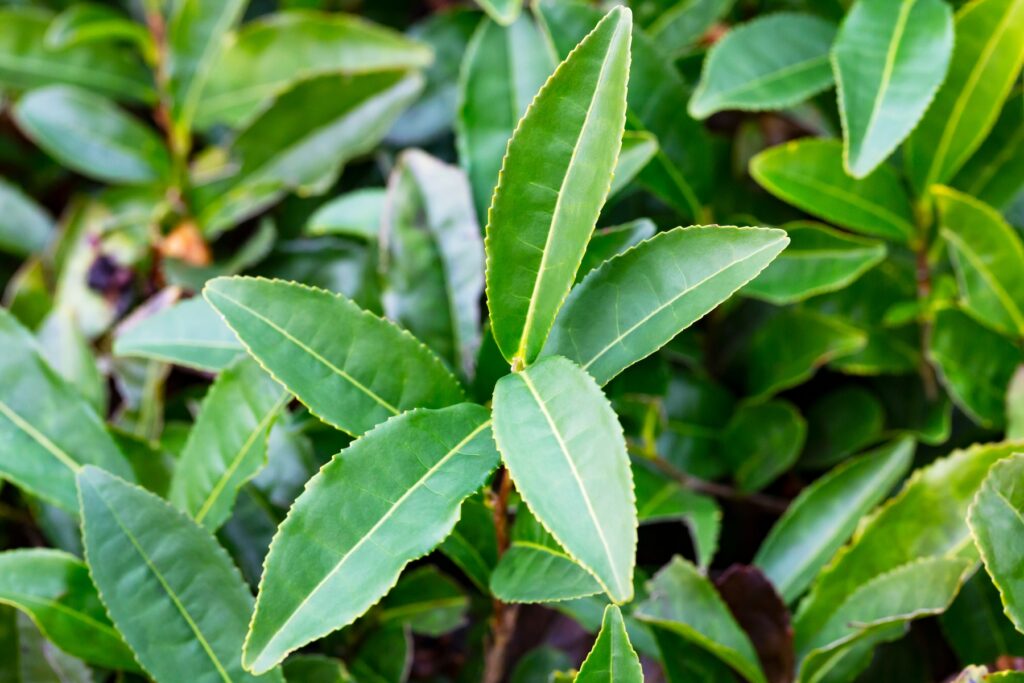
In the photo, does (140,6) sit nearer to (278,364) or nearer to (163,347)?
(163,347)

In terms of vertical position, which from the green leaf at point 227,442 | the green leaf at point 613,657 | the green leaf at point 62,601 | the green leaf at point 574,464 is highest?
the green leaf at point 574,464

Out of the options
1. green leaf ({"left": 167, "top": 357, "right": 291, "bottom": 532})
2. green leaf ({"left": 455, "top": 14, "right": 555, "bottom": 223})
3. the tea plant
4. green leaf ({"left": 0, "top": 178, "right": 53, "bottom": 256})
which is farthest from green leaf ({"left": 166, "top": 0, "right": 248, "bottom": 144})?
green leaf ({"left": 167, "top": 357, "right": 291, "bottom": 532})

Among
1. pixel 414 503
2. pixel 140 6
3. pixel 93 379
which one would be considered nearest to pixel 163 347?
pixel 93 379

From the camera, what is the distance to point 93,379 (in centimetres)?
93

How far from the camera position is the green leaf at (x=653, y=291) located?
572mm

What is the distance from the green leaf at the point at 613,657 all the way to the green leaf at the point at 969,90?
56cm

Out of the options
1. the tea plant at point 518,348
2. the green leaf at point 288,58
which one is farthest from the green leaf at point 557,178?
the green leaf at point 288,58

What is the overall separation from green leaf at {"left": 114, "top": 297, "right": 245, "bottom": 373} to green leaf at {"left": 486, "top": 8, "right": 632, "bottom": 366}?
295 millimetres

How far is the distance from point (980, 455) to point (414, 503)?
0.46m

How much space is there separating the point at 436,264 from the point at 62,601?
15.5 inches

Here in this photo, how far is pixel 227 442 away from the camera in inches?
29.2

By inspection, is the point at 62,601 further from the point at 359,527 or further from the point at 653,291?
the point at 653,291

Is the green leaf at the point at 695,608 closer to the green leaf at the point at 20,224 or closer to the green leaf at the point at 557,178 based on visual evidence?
the green leaf at the point at 557,178

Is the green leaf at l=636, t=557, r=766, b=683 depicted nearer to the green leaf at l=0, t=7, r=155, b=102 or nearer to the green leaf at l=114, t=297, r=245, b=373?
the green leaf at l=114, t=297, r=245, b=373
